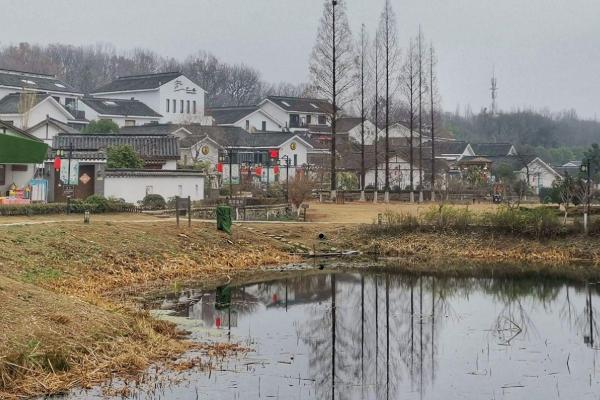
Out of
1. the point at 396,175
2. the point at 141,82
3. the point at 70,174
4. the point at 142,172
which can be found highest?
the point at 141,82

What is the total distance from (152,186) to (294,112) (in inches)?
1628

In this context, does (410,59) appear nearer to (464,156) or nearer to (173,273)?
(464,156)

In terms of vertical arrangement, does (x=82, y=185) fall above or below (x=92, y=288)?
above

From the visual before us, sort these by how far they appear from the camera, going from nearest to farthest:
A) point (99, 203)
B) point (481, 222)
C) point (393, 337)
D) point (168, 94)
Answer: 1. point (393, 337)
2. point (99, 203)
3. point (481, 222)
4. point (168, 94)

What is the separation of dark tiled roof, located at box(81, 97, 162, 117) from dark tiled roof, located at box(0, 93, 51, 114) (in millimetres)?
5282

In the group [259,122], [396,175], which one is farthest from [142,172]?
[259,122]

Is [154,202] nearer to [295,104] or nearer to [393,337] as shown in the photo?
[393,337]

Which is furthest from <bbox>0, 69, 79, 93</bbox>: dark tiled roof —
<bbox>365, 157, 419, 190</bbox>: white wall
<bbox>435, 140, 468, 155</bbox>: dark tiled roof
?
<bbox>435, 140, 468, 155</bbox>: dark tiled roof

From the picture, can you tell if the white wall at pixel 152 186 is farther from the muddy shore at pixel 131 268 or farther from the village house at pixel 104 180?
the muddy shore at pixel 131 268

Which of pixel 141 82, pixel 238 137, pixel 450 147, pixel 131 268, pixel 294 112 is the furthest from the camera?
pixel 450 147

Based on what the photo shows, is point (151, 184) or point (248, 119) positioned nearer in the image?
point (151, 184)

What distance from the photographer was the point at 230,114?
75.5 meters

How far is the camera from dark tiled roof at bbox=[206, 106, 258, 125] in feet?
243

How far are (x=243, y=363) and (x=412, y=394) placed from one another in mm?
2912
